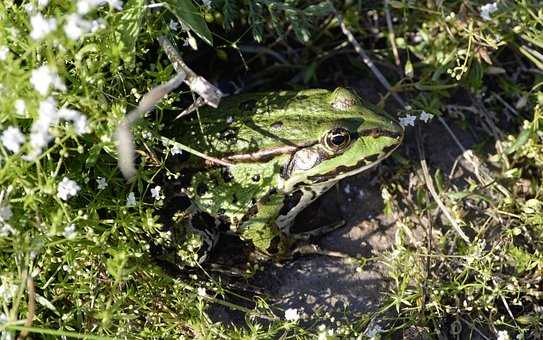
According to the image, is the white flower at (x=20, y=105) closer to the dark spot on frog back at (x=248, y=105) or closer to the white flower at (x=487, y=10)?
the dark spot on frog back at (x=248, y=105)

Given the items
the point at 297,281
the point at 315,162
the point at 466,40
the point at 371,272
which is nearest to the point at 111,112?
the point at 315,162

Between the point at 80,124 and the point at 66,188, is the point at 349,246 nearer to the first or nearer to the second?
the point at 66,188

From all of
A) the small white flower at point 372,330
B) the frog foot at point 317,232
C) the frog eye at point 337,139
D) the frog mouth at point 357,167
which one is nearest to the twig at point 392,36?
the frog mouth at point 357,167

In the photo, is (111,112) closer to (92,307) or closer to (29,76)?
(29,76)

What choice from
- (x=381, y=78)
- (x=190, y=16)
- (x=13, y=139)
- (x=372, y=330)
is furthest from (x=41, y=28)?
(x=381, y=78)

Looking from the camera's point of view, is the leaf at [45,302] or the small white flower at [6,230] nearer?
the small white flower at [6,230]

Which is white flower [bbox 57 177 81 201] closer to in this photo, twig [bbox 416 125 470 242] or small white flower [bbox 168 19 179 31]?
small white flower [bbox 168 19 179 31]
